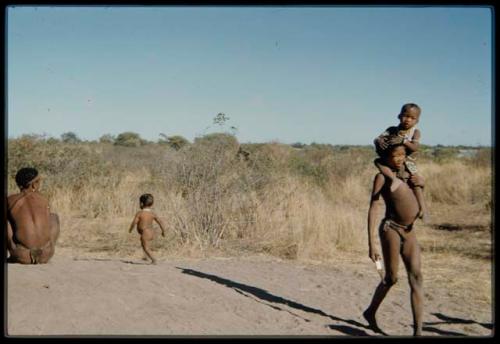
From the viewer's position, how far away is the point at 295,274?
7.49m

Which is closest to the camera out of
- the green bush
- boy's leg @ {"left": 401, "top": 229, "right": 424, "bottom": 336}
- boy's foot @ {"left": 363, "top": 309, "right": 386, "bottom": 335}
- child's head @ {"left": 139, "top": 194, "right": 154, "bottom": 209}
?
boy's leg @ {"left": 401, "top": 229, "right": 424, "bottom": 336}

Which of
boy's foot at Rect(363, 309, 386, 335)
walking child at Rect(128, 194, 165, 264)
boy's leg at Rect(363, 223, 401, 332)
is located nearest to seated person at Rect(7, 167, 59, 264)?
walking child at Rect(128, 194, 165, 264)

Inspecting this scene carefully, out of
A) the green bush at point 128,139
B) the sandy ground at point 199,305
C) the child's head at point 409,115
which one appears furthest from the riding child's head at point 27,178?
the green bush at point 128,139

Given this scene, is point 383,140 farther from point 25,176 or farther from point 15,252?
point 15,252

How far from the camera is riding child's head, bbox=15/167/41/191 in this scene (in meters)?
6.04

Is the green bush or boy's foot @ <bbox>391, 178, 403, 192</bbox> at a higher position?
the green bush

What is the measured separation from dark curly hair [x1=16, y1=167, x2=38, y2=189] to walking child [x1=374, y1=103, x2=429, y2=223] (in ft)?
12.6

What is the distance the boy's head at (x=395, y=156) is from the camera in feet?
15.7

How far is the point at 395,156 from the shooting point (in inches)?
189

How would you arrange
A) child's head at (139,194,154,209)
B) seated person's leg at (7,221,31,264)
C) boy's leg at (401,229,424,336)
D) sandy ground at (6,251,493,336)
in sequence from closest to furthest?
Answer: sandy ground at (6,251,493,336) < boy's leg at (401,229,424,336) < seated person's leg at (7,221,31,264) < child's head at (139,194,154,209)

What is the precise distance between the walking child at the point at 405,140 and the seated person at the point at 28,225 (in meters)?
3.75

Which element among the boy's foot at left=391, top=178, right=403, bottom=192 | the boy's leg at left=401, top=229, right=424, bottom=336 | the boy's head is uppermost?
the boy's head

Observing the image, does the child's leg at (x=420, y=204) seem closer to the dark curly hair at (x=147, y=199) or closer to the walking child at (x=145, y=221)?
the walking child at (x=145, y=221)

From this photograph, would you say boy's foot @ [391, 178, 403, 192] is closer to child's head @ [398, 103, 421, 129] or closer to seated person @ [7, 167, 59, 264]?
child's head @ [398, 103, 421, 129]
